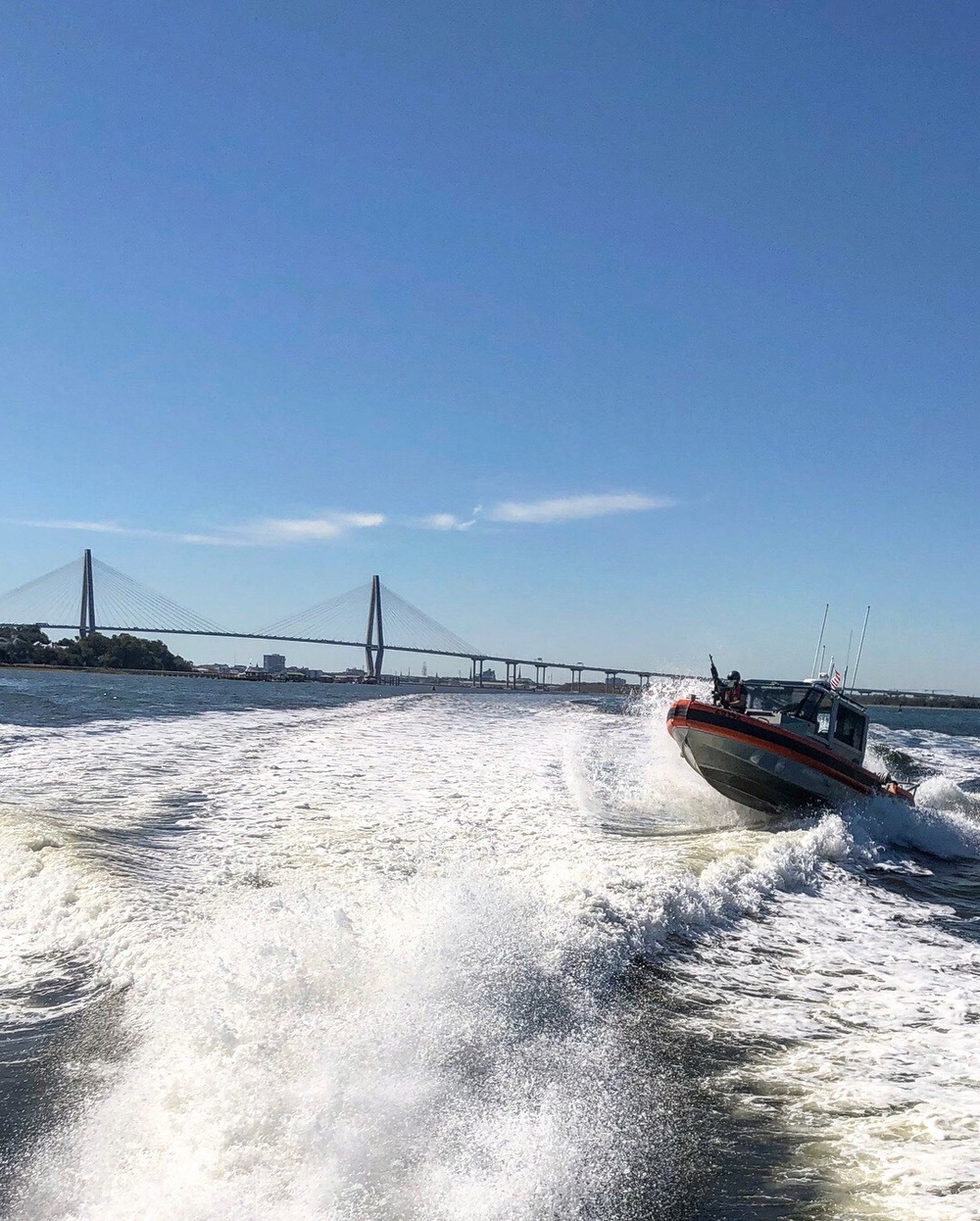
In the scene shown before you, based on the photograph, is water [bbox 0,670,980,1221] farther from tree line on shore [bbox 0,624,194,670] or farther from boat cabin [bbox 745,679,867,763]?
tree line on shore [bbox 0,624,194,670]

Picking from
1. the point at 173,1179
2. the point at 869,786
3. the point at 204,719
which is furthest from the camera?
the point at 204,719

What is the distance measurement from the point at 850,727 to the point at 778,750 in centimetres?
270

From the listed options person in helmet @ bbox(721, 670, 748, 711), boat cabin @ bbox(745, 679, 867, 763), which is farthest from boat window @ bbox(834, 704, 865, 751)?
person in helmet @ bbox(721, 670, 748, 711)

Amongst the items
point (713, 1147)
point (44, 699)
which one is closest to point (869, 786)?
point (713, 1147)

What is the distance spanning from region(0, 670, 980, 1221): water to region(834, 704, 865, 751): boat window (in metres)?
4.33

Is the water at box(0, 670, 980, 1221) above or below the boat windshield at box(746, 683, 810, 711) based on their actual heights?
below

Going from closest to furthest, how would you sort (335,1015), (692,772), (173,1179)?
(173,1179)
(335,1015)
(692,772)

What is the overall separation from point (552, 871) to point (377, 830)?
289cm

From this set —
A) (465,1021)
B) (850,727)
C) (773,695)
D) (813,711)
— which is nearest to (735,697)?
(773,695)

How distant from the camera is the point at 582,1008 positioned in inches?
231

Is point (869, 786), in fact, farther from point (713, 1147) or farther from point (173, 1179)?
point (173, 1179)

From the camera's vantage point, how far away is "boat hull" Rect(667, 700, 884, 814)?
15.0 m

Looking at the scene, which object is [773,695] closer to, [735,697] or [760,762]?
[735,697]

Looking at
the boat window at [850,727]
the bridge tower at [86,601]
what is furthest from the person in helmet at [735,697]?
the bridge tower at [86,601]
